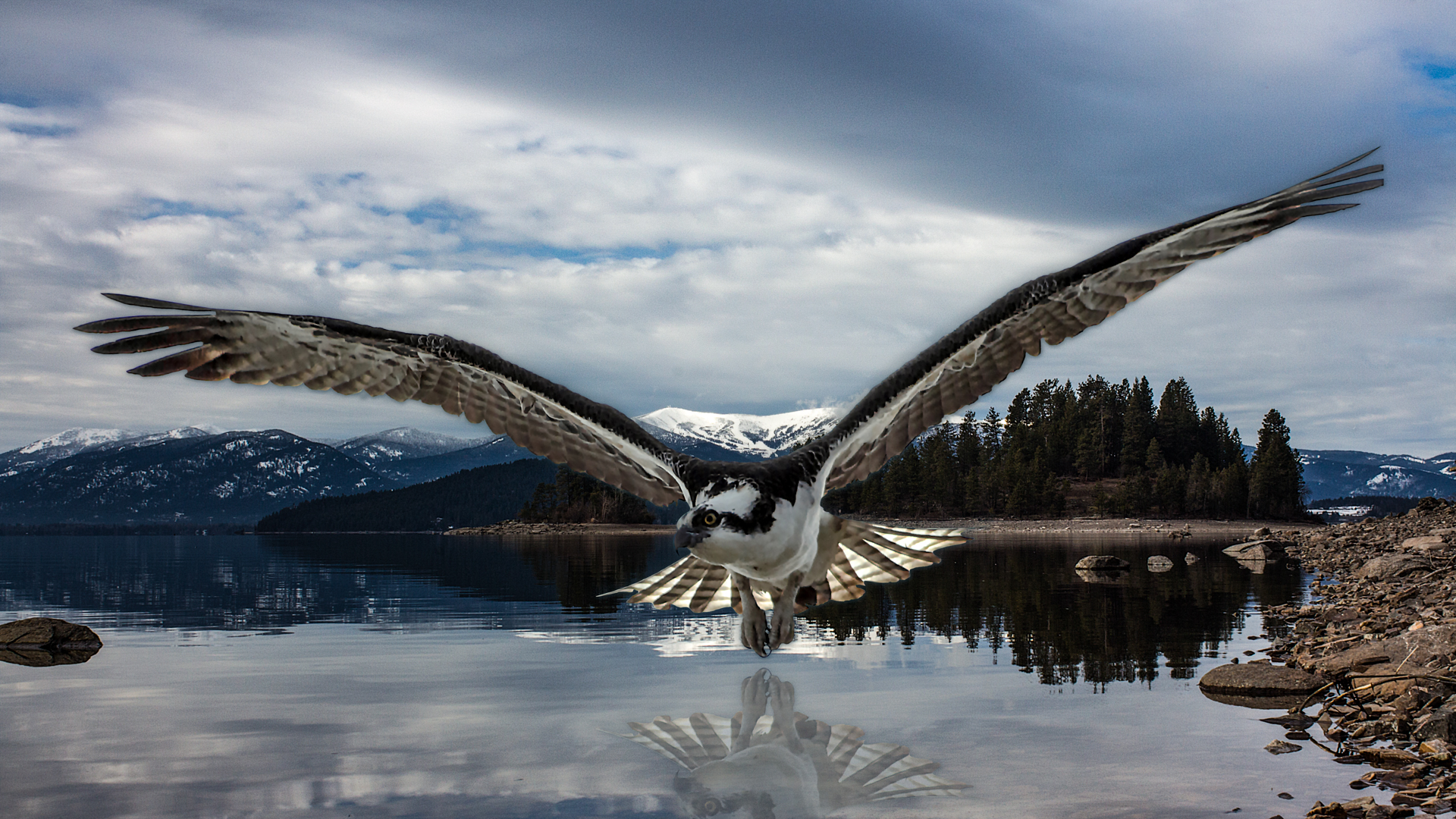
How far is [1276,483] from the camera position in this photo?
385ft

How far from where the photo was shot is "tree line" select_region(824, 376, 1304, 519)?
120 m

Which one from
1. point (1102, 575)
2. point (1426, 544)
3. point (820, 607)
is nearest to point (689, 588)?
point (820, 607)

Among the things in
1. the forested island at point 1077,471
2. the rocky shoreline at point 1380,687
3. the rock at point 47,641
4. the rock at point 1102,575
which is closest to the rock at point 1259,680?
the rocky shoreline at point 1380,687

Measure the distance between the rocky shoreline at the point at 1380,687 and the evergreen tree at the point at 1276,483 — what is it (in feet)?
359

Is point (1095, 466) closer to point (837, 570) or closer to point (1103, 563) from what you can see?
point (1103, 563)

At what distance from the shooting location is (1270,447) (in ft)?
396

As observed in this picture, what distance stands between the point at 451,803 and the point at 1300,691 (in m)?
9.86

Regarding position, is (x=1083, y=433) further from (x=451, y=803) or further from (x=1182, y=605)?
(x=451, y=803)

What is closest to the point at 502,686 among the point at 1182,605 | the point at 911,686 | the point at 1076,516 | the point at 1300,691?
the point at 911,686

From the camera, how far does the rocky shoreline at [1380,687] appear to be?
8016mm

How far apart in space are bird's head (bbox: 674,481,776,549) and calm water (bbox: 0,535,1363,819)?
2.33 metres

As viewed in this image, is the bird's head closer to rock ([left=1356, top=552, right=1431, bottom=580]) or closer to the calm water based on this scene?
the calm water

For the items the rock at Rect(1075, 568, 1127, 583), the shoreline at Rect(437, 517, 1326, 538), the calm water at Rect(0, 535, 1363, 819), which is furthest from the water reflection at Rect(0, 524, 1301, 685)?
the shoreline at Rect(437, 517, 1326, 538)

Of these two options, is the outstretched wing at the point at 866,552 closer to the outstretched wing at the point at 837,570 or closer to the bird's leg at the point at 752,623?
the outstretched wing at the point at 837,570
